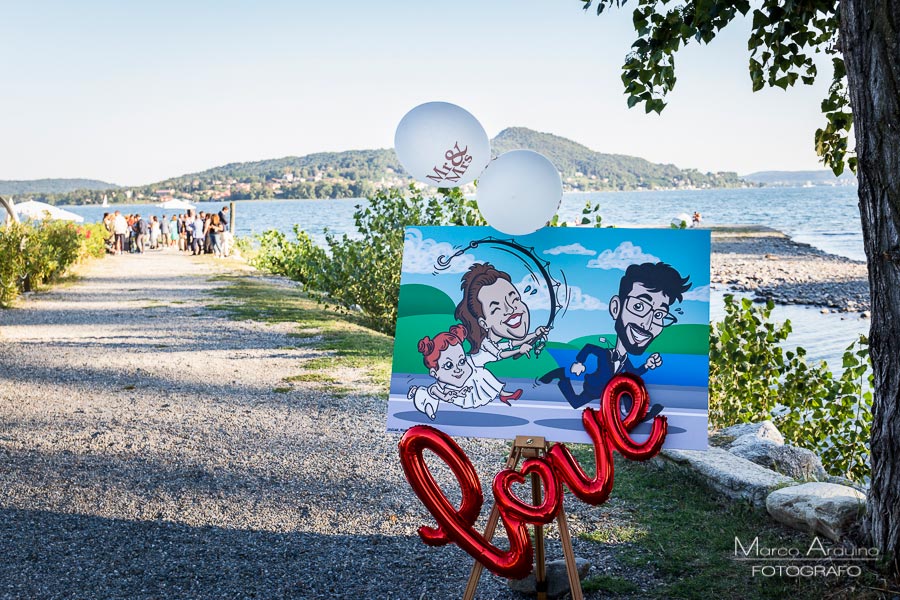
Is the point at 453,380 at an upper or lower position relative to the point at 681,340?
lower

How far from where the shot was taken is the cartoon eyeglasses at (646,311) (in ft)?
10.8

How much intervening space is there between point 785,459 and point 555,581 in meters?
2.23

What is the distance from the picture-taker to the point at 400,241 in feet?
33.9

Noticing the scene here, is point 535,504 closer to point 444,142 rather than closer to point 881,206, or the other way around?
point 444,142

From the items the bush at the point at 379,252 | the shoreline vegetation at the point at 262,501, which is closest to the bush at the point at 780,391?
the shoreline vegetation at the point at 262,501

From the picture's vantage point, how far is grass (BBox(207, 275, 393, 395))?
8.45m

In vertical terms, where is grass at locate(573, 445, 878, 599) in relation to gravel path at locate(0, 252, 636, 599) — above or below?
above

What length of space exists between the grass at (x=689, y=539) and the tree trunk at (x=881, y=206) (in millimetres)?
353

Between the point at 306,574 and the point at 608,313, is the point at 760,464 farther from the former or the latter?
the point at 306,574

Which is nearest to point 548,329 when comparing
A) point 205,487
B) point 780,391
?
point 205,487

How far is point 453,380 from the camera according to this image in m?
3.38

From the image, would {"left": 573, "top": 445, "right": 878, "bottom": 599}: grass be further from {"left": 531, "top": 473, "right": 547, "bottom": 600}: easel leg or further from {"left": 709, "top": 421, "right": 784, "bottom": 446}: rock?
{"left": 709, "top": 421, "right": 784, "bottom": 446}: rock

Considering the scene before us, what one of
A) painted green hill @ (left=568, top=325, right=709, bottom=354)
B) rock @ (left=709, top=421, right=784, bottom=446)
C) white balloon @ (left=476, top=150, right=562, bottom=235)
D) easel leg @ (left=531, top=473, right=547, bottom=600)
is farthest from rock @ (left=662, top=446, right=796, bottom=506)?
white balloon @ (left=476, top=150, right=562, bottom=235)

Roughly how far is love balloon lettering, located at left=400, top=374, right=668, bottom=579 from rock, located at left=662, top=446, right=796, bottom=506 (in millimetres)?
1656
